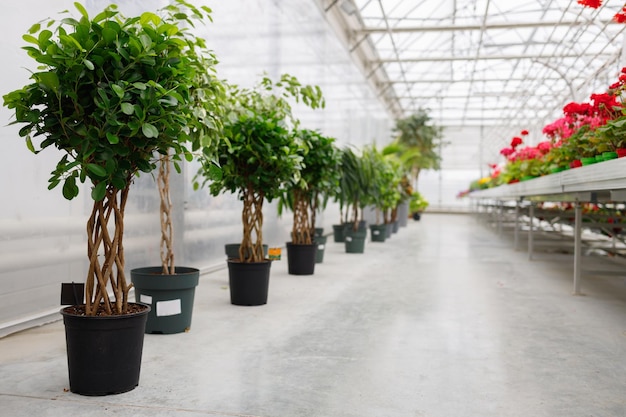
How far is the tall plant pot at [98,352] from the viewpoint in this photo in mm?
2084

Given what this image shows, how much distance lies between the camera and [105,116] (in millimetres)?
1989

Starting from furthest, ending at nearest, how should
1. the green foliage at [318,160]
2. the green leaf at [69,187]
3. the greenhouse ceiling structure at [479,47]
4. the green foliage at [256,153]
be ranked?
1. the greenhouse ceiling structure at [479,47]
2. the green foliage at [318,160]
3. the green foliage at [256,153]
4. the green leaf at [69,187]

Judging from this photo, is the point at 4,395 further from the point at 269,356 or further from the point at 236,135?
the point at 236,135

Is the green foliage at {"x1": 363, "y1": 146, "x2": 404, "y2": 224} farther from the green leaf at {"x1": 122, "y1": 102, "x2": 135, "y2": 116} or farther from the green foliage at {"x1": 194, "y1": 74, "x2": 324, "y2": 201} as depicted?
the green leaf at {"x1": 122, "y1": 102, "x2": 135, "y2": 116}

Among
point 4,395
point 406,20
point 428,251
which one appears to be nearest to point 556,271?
point 428,251

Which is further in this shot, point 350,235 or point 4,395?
point 350,235

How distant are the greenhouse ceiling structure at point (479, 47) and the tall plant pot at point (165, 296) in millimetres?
6385

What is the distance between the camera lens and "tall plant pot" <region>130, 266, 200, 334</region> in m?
2.94

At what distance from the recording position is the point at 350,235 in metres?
7.58

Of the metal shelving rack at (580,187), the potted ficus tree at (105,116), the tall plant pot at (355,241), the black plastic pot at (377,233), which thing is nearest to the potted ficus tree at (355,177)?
the tall plant pot at (355,241)

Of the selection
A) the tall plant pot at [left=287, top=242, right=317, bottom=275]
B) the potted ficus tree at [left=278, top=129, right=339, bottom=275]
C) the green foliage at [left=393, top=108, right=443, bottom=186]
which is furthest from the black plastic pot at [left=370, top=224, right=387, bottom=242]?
the green foliage at [left=393, top=108, right=443, bottom=186]

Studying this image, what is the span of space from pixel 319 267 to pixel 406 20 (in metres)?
8.09

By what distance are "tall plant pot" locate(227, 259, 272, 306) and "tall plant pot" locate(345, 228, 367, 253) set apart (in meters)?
3.73

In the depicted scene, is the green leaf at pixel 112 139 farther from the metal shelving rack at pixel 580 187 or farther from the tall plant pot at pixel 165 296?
the metal shelving rack at pixel 580 187
